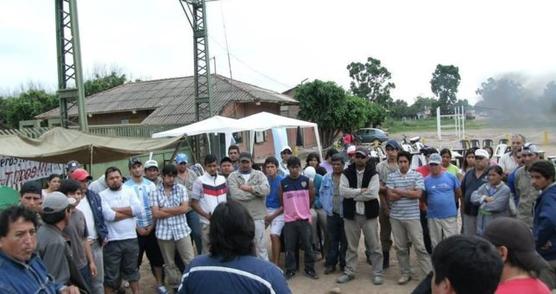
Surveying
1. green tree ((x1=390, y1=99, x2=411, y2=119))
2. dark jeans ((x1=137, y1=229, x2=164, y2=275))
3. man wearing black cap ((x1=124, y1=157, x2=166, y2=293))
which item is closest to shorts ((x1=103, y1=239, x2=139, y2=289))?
man wearing black cap ((x1=124, y1=157, x2=166, y2=293))

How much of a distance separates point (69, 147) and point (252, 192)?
119 inches

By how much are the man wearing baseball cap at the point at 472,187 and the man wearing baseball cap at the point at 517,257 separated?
344cm

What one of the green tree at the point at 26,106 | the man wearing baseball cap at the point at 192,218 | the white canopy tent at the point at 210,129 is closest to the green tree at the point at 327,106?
the white canopy tent at the point at 210,129

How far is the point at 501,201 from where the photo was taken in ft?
16.7

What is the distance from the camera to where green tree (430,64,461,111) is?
50875mm

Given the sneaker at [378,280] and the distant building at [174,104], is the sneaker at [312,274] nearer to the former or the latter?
the sneaker at [378,280]

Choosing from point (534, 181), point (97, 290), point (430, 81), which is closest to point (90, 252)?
point (97, 290)

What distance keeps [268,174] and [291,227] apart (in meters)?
0.83

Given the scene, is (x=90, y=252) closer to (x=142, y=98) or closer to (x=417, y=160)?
(x=417, y=160)

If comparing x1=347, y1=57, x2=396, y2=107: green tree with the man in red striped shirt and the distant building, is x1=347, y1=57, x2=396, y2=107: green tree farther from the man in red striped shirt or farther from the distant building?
the man in red striped shirt

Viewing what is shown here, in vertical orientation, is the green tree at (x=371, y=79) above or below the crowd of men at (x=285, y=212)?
above

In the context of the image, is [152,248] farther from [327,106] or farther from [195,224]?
[327,106]

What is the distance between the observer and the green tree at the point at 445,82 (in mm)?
50875

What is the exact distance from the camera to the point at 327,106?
2780 cm
